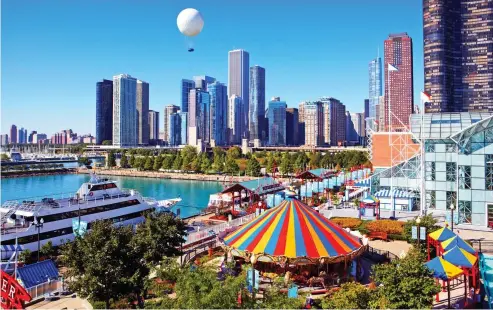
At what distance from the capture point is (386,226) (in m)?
27.4

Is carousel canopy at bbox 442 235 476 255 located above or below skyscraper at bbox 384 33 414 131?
below

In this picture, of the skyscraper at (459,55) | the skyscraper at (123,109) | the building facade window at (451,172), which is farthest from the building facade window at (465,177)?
the skyscraper at (123,109)

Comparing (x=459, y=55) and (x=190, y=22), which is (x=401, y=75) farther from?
(x=190, y=22)

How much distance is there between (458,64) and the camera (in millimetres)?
107875

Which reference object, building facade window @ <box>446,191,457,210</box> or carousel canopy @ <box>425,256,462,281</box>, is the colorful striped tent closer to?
carousel canopy @ <box>425,256,462,281</box>

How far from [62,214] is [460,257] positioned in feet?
75.8

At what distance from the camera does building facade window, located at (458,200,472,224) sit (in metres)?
29.3

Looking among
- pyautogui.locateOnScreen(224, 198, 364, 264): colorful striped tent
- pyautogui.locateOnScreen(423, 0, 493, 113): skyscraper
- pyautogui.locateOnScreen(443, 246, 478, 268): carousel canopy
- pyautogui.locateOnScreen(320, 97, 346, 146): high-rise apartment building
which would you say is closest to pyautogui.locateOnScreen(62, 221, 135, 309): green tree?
pyautogui.locateOnScreen(224, 198, 364, 264): colorful striped tent

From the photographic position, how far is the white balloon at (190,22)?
22719 mm

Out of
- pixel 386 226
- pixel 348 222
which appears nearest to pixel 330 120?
pixel 348 222

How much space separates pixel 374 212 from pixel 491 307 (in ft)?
59.2

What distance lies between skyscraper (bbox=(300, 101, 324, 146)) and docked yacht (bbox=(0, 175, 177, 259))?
15733 centimetres

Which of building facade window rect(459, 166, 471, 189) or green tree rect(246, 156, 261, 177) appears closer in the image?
building facade window rect(459, 166, 471, 189)

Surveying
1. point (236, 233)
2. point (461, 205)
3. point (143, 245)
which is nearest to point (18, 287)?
point (143, 245)
